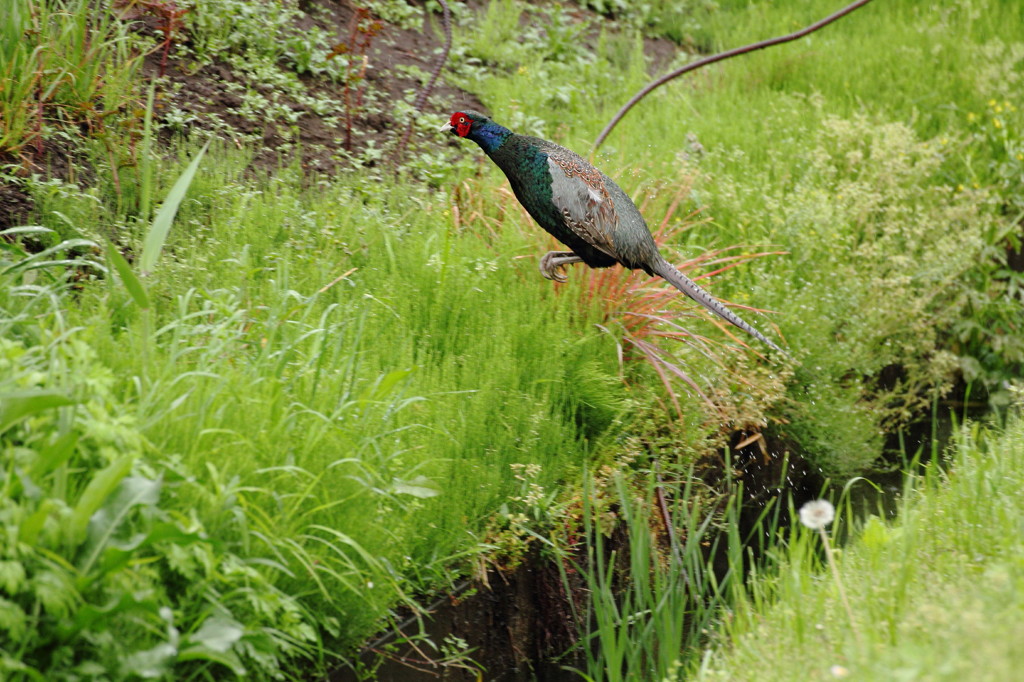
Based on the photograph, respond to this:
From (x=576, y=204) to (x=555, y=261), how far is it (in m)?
0.43

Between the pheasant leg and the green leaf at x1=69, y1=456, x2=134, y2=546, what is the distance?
2.20 m

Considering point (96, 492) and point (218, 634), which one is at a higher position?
point (96, 492)

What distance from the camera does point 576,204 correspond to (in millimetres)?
3674

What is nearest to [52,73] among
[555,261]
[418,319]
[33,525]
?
[418,319]

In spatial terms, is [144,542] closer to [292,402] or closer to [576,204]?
[292,402]

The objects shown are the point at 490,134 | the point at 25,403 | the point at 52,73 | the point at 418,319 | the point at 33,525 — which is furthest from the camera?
the point at 52,73

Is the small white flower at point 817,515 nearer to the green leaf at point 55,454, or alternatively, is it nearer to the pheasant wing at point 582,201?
the pheasant wing at point 582,201

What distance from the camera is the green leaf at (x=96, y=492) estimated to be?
2154mm

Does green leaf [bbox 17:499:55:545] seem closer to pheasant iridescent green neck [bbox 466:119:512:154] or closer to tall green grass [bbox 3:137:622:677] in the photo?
tall green grass [bbox 3:137:622:677]

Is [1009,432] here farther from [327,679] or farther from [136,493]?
[136,493]

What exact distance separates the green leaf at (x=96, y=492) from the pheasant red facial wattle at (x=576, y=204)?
1.96 metres

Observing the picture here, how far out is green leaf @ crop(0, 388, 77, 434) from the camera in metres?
2.17

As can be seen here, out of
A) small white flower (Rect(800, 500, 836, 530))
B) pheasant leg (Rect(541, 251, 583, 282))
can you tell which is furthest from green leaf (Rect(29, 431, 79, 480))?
pheasant leg (Rect(541, 251, 583, 282))

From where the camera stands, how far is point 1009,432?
3.83 metres
